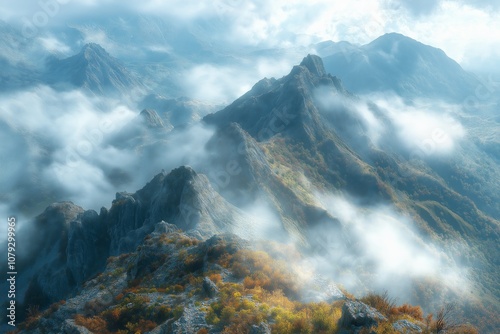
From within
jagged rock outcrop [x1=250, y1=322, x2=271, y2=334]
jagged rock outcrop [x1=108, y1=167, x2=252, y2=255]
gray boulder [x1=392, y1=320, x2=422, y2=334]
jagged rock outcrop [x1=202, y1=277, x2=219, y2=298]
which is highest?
jagged rock outcrop [x1=108, y1=167, x2=252, y2=255]

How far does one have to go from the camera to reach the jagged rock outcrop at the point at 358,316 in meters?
23.4

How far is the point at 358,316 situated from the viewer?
23.6m

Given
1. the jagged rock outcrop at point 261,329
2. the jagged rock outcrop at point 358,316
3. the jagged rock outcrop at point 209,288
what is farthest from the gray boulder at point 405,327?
the jagged rock outcrop at point 209,288

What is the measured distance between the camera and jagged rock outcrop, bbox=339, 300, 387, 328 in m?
23.4

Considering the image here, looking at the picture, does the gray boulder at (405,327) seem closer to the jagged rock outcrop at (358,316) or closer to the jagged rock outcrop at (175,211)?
the jagged rock outcrop at (358,316)

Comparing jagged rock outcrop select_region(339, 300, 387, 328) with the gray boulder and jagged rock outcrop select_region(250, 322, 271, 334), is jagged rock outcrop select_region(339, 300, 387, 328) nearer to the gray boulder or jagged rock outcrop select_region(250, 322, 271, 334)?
the gray boulder

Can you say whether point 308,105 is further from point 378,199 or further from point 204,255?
point 204,255

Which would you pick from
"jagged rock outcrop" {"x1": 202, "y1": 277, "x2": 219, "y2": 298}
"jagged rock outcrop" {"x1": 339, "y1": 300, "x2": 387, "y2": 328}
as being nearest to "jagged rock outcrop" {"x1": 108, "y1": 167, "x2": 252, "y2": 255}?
"jagged rock outcrop" {"x1": 202, "y1": 277, "x2": 219, "y2": 298}

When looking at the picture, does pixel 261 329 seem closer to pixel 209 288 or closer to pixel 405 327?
pixel 209 288

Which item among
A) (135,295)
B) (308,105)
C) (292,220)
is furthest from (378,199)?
(135,295)

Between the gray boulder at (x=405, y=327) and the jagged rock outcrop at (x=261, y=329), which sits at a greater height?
the jagged rock outcrop at (x=261, y=329)

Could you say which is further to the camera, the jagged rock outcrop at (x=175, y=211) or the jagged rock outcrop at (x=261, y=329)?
the jagged rock outcrop at (x=175, y=211)

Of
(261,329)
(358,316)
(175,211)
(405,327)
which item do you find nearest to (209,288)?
(261,329)

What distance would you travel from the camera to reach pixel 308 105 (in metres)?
A: 199
